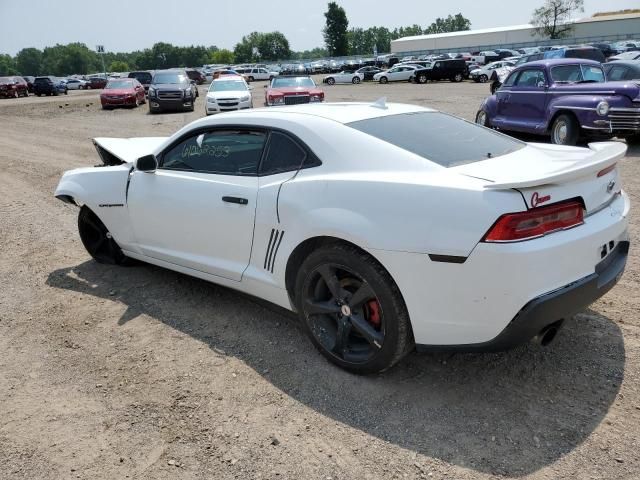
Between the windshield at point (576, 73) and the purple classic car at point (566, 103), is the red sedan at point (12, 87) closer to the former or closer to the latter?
the purple classic car at point (566, 103)

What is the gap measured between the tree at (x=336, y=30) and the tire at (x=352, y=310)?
11330 centimetres

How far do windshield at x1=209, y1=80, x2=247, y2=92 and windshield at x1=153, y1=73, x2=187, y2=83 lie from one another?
10.9 feet

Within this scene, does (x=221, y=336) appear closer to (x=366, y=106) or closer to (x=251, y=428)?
(x=251, y=428)

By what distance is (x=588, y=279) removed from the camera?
2699 millimetres

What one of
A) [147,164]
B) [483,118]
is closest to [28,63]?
[483,118]

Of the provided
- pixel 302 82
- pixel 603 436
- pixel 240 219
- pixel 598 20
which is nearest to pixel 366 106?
pixel 240 219

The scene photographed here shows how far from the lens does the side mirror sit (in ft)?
13.5

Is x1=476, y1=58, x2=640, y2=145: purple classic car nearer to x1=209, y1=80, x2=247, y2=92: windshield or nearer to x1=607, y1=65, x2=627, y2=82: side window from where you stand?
x1=607, y1=65, x2=627, y2=82: side window

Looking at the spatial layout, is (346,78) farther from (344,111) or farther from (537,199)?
(537,199)

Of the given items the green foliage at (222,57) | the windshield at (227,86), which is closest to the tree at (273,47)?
the green foliage at (222,57)

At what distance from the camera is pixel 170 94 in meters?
21.4

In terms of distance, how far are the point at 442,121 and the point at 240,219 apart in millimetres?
1555

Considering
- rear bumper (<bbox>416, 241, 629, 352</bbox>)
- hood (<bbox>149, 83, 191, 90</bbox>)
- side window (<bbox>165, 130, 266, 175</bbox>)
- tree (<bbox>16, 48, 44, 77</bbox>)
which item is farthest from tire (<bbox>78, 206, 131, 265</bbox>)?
tree (<bbox>16, 48, 44, 77</bbox>)

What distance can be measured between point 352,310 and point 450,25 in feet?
564
